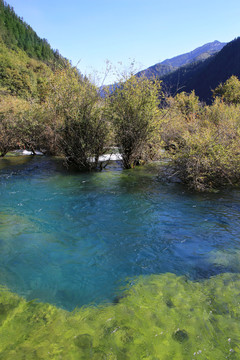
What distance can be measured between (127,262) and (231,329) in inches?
96.7

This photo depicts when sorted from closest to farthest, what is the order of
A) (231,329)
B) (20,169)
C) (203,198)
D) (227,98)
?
1. (231,329)
2. (203,198)
3. (20,169)
4. (227,98)

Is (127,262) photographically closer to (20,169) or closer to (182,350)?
(182,350)

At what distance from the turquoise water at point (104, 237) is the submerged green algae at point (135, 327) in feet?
1.24

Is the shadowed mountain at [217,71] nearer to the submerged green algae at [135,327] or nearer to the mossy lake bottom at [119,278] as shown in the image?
the mossy lake bottom at [119,278]

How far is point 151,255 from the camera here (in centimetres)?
574

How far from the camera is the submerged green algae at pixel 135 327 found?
3.14 metres

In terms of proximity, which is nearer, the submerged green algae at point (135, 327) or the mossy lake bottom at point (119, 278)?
the submerged green algae at point (135, 327)

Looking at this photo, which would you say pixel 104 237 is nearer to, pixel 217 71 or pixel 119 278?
pixel 119 278

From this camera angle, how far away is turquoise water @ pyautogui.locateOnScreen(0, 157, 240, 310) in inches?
187

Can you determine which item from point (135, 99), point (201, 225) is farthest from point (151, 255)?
point (135, 99)

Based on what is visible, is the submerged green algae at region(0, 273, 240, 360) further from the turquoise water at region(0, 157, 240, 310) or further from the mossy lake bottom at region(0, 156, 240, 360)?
the turquoise water at region(0, 157, 240, 310)

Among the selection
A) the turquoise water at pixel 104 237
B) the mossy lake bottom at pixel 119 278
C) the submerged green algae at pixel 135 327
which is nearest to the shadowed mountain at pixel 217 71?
the turquoise water at pixel 104 237

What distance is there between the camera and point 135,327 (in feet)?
11.7

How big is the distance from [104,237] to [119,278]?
1.87 metres
